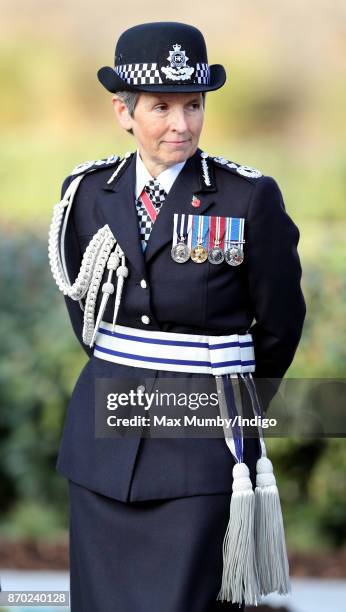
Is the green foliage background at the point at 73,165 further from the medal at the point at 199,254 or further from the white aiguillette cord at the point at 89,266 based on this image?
the medal at the point at 199,254

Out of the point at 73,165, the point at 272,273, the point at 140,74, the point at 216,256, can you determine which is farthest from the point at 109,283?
the point at 73,165

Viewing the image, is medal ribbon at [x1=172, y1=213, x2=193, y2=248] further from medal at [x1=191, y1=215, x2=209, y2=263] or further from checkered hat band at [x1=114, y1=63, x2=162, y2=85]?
checkered hat band at [x1=114, y1=63, x2=162, y2=85]

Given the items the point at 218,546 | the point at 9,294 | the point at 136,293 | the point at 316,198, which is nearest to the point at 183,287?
the point at 136,293

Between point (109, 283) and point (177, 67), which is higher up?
point (177, 67)

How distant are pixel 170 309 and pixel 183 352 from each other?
12 cm

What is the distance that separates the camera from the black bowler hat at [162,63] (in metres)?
3.32

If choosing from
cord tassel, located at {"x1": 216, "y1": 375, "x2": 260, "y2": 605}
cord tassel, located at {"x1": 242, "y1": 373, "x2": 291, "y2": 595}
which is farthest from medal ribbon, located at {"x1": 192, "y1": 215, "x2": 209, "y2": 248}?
cord tassel, located at {"x1": 216, "y1": 375, "x2": 260, "y2": 605}

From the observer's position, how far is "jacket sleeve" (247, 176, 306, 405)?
Result: 3395mm

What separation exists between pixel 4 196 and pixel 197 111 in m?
3.14

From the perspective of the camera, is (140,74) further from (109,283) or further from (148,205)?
(109,283)

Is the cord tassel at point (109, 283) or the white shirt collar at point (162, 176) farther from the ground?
the white shirt collar at point (162, 176)

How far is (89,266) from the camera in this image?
3.51 m

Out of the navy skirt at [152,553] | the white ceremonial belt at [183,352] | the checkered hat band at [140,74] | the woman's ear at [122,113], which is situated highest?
the checkered hat band at [140,74]

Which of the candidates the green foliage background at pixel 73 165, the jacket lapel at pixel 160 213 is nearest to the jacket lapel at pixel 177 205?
the jacket lapel at pixel 160 213
